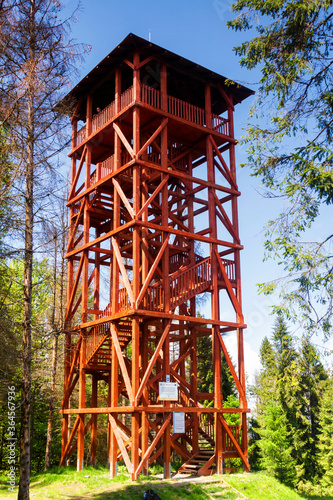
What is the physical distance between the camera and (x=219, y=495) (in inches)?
631

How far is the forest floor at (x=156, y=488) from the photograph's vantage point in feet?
49.6

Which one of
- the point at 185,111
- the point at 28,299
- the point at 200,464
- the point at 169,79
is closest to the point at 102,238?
the point at 185,111

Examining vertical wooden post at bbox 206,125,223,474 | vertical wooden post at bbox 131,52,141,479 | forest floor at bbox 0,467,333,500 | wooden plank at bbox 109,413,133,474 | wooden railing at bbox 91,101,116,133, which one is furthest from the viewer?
wooden railing at bbox 91,101,116,133

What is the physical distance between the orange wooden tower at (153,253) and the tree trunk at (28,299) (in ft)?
17.1

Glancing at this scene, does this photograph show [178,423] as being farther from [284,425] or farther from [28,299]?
[284,425]

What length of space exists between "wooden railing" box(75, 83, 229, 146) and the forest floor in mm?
13474

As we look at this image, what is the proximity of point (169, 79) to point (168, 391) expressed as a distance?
13.7 meters

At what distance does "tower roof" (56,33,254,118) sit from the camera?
20.8 m

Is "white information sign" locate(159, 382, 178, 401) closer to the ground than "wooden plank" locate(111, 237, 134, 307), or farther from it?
closer to the ground

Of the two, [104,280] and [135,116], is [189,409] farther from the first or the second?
[135,116]

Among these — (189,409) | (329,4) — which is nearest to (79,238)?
(189,409)

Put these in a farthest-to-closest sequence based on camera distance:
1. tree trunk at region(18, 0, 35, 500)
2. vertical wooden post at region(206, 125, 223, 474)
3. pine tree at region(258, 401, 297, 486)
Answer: pine tree at region(258, 401, 297, 486) < vertical wooden post at region(206, 125, 223, 474) < tree trunk at region(18, 0, 35, 500)

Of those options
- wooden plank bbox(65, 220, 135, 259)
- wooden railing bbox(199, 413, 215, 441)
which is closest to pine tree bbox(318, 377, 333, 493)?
wooden railing bbox(199, 413, 215, 441)

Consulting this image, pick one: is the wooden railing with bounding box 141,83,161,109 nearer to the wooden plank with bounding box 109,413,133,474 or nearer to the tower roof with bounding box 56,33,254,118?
the tower roof with bounding box 56,33,254,118
